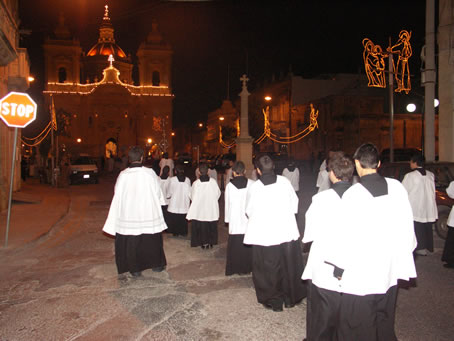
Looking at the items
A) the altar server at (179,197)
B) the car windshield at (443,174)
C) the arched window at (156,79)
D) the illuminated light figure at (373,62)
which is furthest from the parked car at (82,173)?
the arched window at (156,79)

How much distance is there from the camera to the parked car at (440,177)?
930 centimetres

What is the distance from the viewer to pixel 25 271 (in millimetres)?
7270

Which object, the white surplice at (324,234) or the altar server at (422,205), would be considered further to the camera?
the altar server at (422,205)

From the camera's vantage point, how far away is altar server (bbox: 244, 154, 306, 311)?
5258mm

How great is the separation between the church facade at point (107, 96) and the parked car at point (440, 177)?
5023cm

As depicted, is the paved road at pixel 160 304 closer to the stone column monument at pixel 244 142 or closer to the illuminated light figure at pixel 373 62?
the illuminated light figure at pixel 373 62

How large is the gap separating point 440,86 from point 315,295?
48.0 ft

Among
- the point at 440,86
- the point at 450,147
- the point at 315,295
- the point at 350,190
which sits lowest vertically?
the point at 315,295

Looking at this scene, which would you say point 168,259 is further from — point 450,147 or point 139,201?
point 450,147

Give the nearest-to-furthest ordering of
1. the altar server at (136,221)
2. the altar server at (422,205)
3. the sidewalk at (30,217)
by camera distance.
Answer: the altar server at (136,221), the altar server at (422,205), the sidewalk at (30,217)

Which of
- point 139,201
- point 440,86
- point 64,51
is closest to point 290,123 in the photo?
point 440,86

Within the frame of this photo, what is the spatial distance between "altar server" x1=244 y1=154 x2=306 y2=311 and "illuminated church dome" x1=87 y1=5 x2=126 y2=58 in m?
67.5

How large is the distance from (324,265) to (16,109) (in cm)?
814

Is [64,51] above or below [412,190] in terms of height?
above
